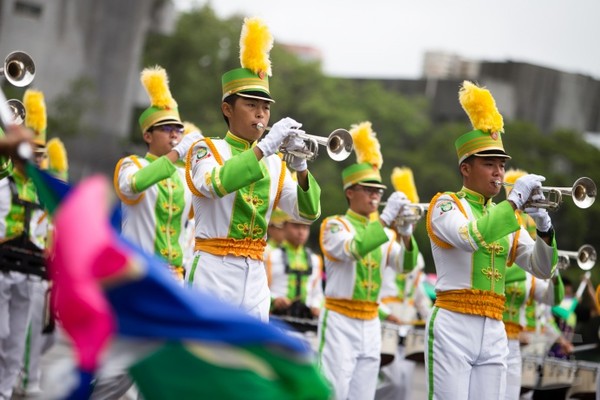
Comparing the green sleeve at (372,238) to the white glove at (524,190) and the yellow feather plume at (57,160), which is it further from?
the yellow feather plume at (57,160)

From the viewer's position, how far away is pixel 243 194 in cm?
784

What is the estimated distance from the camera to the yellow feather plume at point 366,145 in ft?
34.9

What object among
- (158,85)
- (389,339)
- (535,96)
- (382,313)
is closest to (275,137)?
(158,85)

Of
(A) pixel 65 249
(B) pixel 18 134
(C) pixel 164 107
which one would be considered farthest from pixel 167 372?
(C) pixel 164 107

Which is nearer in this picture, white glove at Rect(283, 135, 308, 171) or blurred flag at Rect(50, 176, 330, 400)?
blurred flag at Rect(50, 176, 330, 400)

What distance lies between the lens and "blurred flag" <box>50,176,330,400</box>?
407 centimetres

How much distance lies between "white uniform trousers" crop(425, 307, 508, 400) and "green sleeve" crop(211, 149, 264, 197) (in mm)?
1874

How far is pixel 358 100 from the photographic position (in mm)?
46469

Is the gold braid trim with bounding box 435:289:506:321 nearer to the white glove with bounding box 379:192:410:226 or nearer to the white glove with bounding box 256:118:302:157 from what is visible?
the white glove with bounding box 379:192:410:226

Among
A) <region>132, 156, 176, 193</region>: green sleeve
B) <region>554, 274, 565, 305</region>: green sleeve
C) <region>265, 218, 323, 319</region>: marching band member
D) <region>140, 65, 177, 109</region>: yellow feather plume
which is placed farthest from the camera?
<region>265, 218, 323, 319</region>: marching band member

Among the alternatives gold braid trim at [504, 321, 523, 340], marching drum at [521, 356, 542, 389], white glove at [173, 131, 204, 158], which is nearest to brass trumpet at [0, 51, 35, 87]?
white glove at [173, 131, 204, 158]

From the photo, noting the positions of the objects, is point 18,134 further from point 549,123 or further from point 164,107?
point 549,123

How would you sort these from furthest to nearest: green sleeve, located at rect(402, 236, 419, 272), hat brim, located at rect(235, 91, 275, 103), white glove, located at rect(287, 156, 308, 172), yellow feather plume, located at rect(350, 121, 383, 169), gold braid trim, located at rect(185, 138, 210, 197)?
1. yellow feather plume, located at rect(350, 121, 383, 169)
2. green sleeve, located at rect(402, 236, 419, 272)
3. hat brim, located at rect(235, 91, 275, 103)
4. gold braid trim, located at rect(185, 138, 210, 197)
5. white glove, located at rect(287, 156, 308, 172)

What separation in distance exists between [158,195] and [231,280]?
215 centimetres
